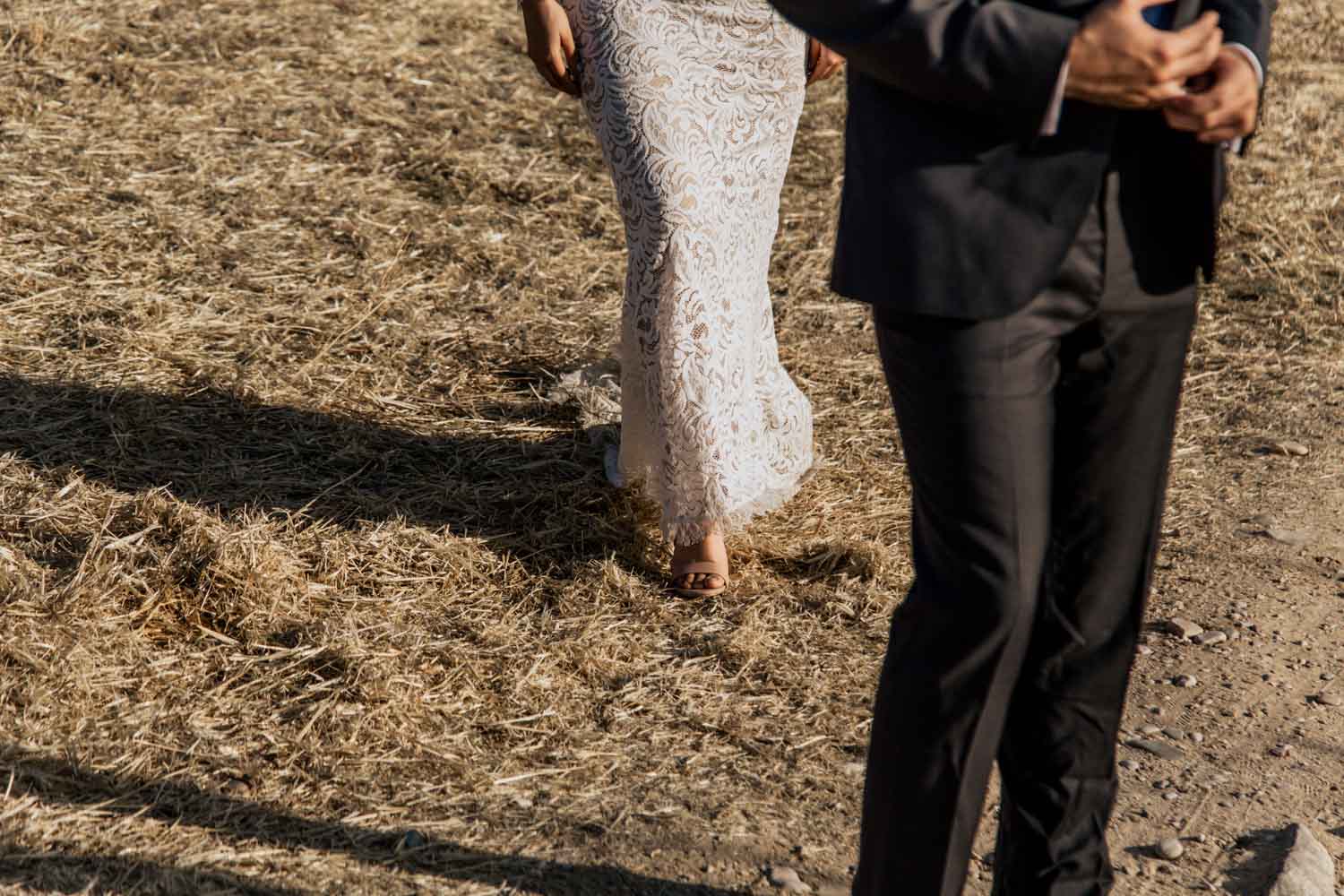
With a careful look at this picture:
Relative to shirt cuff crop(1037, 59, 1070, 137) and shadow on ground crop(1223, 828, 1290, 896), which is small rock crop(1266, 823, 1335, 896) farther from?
shirt cuff crop(1037, 59, 1070, 137)

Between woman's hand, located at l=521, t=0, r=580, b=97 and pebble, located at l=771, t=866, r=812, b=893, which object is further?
woman's hand, located at l=521, t=0, r=580, b=97

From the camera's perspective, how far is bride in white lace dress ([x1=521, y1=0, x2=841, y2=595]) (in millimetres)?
3428

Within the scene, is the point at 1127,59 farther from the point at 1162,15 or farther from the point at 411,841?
the point at 411,841

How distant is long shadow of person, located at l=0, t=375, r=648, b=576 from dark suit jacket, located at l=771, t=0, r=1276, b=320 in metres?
2.04

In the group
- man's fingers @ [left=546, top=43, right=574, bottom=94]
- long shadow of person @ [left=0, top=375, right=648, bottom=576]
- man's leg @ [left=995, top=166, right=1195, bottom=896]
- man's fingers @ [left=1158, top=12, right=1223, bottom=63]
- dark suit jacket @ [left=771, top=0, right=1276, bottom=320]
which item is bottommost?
long shadow of person @ [left=0, top=375, right=648, bottom=576]

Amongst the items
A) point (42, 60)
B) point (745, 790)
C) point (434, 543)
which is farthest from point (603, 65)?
point (42, 60)

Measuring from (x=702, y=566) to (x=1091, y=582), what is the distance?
1.61 m

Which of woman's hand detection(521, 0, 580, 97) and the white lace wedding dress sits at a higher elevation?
woman's hand detection(521, 0, 580, 97)

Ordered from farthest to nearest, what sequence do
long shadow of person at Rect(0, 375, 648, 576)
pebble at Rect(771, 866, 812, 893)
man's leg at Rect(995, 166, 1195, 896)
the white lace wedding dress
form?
long shadow of person at Rect(0, 375, 648, 576) < the white lace wedding dress < pebble at Rect(771, 866, 812, 893) < man's leg at Rect(995, 166, 1195, 896)

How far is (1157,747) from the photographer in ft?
10.7

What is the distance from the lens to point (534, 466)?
14.1 ft

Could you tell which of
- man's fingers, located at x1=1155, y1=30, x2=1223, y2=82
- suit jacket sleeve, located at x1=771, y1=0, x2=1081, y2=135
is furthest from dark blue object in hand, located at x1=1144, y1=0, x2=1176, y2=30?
suit jacket sleeve, located at x1=771, y1=0, x2=1081, y2=135

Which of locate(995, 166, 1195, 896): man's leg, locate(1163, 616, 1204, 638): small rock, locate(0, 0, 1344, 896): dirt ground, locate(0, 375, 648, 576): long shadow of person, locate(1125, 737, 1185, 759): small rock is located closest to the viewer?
locate(995, 166, 1195, 896): man's leg

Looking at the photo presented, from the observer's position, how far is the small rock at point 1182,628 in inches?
144
